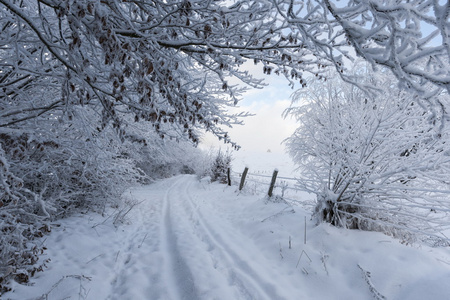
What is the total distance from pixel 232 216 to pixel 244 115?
13.0 feet

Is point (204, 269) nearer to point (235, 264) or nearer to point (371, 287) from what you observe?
point (235, 264)

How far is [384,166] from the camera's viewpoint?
15.4ft

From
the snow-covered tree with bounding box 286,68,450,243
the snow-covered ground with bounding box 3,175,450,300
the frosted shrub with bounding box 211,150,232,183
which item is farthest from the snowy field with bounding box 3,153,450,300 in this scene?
the frosted shrub with bounding box 211,150,232,183

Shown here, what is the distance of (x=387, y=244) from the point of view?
4348 mm

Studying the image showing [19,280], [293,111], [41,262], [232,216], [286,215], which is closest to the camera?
[19,280]

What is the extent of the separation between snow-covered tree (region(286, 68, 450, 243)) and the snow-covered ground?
1.70 feet

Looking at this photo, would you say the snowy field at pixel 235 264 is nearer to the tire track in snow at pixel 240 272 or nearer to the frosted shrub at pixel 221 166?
the tire track in snow at pixel 240 272

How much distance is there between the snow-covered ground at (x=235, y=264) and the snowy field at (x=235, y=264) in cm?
2

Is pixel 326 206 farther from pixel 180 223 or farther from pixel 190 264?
pixel 180 223

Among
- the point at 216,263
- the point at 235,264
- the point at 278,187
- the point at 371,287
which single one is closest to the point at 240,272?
the point at 235,264

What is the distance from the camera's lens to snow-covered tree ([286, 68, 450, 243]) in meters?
4.20

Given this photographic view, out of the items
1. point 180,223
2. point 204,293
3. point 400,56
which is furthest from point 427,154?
point 180,223

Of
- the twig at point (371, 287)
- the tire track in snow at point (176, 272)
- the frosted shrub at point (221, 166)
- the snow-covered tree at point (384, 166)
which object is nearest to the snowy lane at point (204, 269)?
the tire track in snow at point (176, 272)

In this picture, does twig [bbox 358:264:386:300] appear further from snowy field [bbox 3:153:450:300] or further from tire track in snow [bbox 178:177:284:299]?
tire track in snow [bbox 178:177:284:299]
